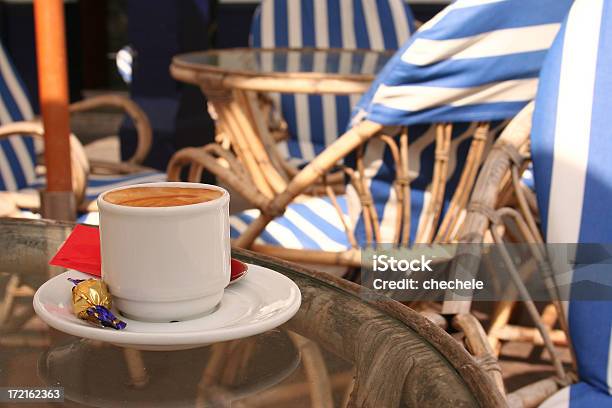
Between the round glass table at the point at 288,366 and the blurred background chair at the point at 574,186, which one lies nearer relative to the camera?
the round glass table at the point at 288,366

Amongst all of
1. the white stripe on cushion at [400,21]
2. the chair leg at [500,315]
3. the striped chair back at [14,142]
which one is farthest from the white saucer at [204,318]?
the white stripe on cushion at [400,21]

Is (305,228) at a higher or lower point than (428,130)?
lower

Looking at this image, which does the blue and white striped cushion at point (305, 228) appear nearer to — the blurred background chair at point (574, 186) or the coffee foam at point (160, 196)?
the blurred background chair at point (574, 186)

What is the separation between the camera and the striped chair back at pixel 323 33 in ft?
9.60

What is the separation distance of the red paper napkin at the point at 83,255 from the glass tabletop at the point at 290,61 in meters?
1.18

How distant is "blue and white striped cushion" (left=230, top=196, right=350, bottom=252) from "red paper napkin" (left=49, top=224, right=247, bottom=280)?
0.98 meters

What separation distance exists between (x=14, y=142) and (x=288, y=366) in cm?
180

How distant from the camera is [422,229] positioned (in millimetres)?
1579

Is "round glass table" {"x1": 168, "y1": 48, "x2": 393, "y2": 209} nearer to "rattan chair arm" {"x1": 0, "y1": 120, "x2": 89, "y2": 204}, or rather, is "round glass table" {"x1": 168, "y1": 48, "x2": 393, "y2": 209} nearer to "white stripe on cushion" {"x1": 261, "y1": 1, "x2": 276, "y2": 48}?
"rattan chair arm" {"x1": 0, "y1": 120, "x2": 89, "y2": 204}

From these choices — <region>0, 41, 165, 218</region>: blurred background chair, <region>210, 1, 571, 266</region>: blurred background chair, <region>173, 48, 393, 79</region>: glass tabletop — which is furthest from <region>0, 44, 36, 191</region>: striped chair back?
<region>210, 1, 571, 266</region>: blurred background chair

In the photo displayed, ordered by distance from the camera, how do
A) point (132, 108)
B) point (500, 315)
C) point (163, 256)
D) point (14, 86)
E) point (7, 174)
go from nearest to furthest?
1. point (163, 256)
2. point (500, 315)
3. point (7, 174)
4. point (14, 86)
5. point (132, 108)

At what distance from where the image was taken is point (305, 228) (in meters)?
1.77

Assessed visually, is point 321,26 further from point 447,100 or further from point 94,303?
point 94,303

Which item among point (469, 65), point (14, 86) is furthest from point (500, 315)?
point (14, 86)
